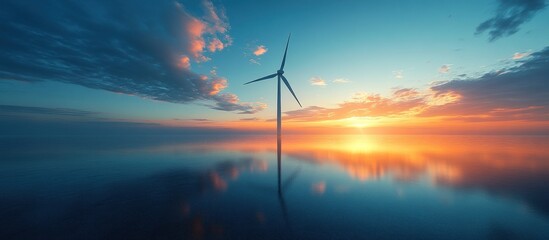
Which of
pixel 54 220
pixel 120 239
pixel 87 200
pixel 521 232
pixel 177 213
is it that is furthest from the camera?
pixel 87 200

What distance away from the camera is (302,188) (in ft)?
89.8

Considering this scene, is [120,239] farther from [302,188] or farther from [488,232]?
[488,232]

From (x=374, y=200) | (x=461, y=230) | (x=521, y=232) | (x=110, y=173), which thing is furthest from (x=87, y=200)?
(x=521, y=232)

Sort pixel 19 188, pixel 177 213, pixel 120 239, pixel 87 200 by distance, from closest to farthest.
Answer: pixel 120 239, pixel 177 213, pixel 87 200, pixel 19 188

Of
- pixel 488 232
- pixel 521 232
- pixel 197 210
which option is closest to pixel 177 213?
pixel 197 210

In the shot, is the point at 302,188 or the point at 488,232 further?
the point at 302,188

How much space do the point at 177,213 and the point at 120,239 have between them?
15.6 feet

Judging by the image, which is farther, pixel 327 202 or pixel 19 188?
pixel 19 188

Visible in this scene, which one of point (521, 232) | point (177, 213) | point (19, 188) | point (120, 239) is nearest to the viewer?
point (120, 239)

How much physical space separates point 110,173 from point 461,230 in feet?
153

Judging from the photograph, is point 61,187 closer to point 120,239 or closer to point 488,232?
point 120,239

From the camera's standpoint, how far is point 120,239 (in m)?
13.7

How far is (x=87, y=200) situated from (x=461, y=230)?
34.4 metres

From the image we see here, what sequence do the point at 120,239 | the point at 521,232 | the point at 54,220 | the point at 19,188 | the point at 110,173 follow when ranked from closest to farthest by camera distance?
the point at 120,239 → the point at 521,232 → the point at 54,220 → the point at 19,188 → the point at 110,173
